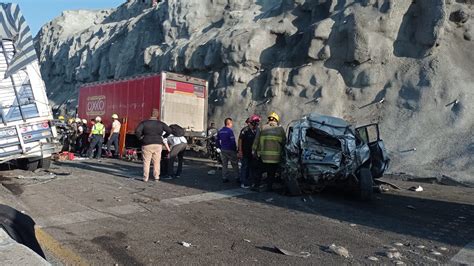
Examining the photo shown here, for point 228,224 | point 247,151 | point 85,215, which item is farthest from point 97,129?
point 228,224

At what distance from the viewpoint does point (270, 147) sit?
980cm

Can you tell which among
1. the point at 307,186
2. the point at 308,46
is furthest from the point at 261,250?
the point at 308,46

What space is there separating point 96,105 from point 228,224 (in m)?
17.3

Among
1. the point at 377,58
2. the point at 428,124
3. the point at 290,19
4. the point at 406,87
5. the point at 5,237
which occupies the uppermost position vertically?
the point at 290,19

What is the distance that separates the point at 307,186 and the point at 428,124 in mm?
12326

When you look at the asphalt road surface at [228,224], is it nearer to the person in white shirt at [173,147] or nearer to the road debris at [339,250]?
the road debris at [339,250]

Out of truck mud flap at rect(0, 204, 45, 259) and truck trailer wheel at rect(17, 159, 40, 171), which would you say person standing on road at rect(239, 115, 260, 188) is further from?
truck mud flap at rect(0, 204, 45, 259)

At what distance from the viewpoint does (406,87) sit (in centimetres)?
2219

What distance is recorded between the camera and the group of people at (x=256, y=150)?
9797 millimetres

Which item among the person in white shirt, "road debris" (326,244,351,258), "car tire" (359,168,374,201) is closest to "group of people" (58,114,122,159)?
the person in white shirt

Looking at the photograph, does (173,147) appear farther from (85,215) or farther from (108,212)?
(85,215)

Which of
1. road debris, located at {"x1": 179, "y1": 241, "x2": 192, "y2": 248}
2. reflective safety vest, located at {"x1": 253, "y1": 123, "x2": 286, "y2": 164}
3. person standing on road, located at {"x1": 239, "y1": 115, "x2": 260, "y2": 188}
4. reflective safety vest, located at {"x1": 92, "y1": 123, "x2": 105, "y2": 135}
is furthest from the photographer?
reflective safety vest, located at {"x1": 92, "y1": 123, "x2": 105, "y2": 135}

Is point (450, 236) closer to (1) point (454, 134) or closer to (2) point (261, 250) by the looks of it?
(2) point (261, 250)

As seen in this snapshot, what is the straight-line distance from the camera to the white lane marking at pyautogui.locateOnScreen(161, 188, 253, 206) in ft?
27.7
